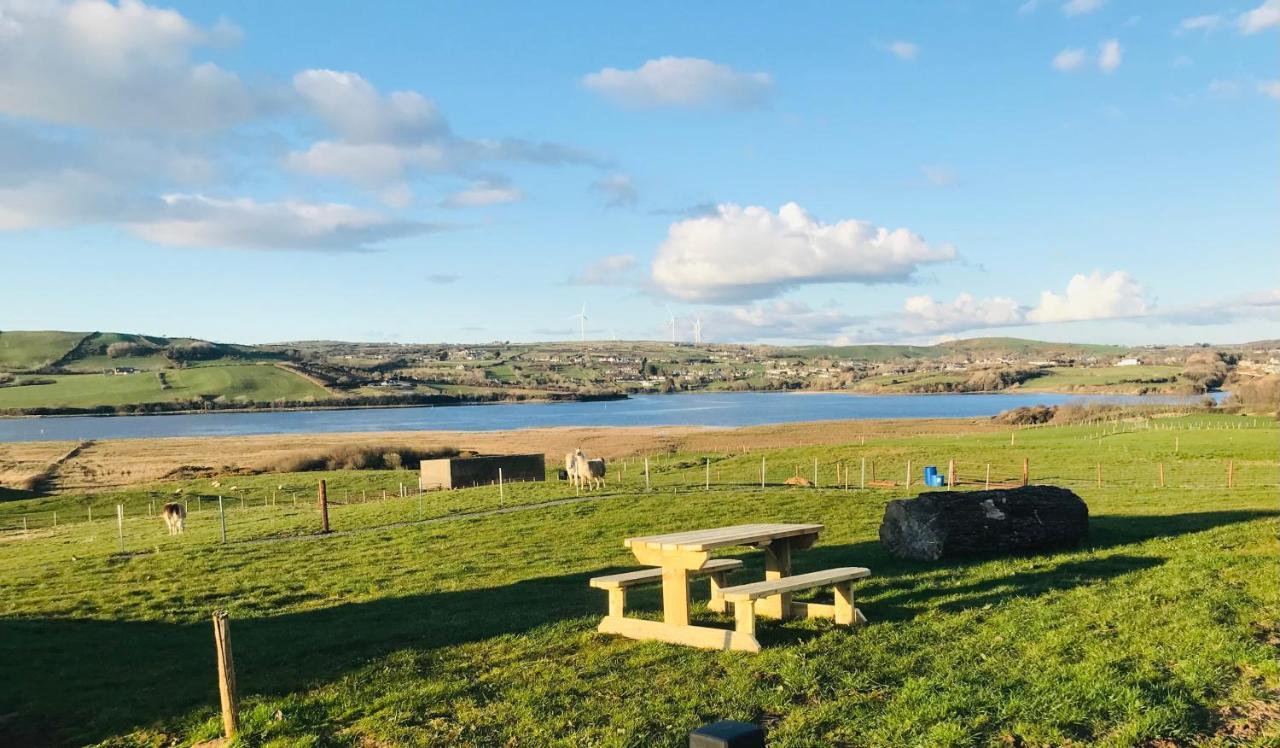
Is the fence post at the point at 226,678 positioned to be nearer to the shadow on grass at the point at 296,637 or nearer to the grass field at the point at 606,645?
the grass field at the point at 606,645

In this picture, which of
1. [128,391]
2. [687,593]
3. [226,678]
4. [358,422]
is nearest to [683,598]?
[687,593]

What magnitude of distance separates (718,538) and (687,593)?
30.1 inches

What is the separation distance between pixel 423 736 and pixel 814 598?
6545 millimetres

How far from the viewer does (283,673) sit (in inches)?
392

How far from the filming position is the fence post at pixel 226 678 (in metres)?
7.86

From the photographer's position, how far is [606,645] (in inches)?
389

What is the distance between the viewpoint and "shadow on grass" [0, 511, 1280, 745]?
940 centimetres

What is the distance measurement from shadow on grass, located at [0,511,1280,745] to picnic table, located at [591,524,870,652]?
0.52 m

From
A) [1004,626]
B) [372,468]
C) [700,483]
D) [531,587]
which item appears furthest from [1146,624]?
[372,468]

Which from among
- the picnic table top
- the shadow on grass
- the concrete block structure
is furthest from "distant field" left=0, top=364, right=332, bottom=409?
the picnic table top

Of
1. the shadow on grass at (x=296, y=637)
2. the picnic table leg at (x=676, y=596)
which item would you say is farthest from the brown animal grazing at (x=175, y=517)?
the picnic table leg at (x=676, y=596)

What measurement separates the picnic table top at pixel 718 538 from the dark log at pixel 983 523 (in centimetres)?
384

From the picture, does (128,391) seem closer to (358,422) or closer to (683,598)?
(358,422)

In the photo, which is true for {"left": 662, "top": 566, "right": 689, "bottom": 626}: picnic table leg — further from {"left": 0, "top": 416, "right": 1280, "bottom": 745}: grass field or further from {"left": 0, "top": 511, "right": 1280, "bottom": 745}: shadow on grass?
{"left": 0, "top": 511, "right": 1280, "bottom": 745}: shadow on grass
